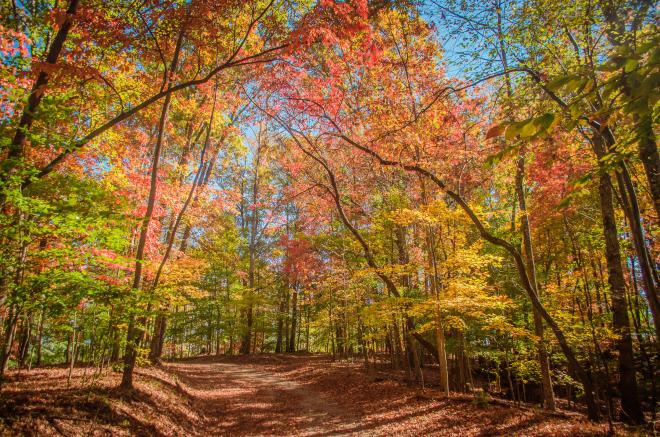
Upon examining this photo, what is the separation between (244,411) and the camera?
9852 millimetres

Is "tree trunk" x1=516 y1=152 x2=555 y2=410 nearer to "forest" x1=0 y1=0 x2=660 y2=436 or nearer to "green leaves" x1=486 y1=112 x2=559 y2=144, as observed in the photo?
"forest" x1=0 y1=0 x2=660 y2=436

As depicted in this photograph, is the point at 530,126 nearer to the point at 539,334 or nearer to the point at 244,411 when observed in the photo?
the point at 539,334

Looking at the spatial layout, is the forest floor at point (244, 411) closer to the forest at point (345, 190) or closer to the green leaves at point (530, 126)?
the forest at point (345, 190)

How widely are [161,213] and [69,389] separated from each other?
5.55 m

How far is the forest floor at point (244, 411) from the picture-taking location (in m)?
5.49

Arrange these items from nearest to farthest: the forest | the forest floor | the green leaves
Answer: the green leaves → the forest → the forest floor

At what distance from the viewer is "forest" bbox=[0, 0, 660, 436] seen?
4.41 m

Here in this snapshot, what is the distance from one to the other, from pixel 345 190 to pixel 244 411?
382 inches

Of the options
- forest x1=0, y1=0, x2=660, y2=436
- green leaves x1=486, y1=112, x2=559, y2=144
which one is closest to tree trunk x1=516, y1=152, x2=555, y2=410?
forest x1=0, y1=0, x2=660, y2=436

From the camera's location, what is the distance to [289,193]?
1521 centimetres

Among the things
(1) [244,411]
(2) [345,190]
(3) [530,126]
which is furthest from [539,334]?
(3) [530,126]

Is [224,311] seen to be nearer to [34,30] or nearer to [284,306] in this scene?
[284,306]

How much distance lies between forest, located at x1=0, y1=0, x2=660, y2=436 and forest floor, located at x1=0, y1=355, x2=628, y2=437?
7 centimetres

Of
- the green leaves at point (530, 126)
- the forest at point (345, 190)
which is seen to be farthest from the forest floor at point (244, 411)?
the green leaves at point (530, 126)
